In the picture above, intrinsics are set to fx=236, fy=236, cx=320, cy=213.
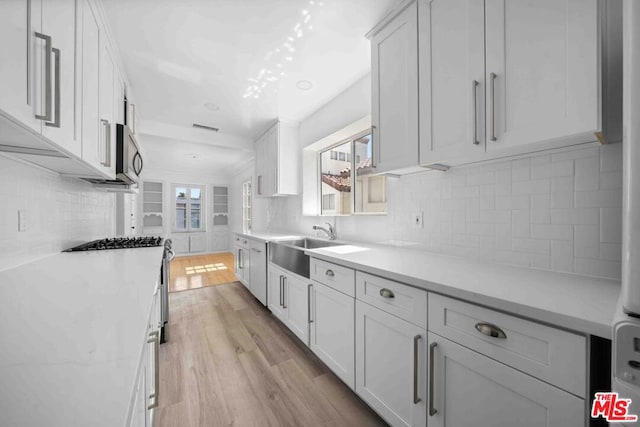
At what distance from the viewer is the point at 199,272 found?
4863 mm

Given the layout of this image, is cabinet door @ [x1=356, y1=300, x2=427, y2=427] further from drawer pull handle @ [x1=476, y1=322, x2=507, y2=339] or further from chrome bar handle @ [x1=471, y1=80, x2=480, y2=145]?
chrome bar handle @ [x1=471, y1=80, x2=480, y2=145]

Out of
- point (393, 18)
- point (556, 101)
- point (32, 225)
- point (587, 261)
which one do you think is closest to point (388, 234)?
point (587, 261)

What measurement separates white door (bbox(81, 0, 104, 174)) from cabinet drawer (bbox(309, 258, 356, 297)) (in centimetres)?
150

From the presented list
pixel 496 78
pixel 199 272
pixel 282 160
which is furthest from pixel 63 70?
pixel 199 272

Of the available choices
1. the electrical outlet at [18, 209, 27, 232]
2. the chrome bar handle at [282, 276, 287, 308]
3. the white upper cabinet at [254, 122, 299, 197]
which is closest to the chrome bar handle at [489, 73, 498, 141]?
the chrome bar handle at [282, 276, 287, 308]

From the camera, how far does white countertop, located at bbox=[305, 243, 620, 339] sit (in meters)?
0.68

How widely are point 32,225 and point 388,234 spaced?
7.69 ft

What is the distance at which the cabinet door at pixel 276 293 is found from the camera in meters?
2.40

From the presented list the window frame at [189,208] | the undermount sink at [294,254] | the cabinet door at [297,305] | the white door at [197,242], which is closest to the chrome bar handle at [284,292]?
the cabinet door at [297,305]

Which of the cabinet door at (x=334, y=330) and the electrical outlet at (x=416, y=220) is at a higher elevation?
the electrical outlet at (x=416, y=220)

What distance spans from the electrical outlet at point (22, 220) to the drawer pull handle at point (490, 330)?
2215 mm

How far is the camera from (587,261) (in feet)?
3.41

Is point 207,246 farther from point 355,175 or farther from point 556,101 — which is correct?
point 556,101

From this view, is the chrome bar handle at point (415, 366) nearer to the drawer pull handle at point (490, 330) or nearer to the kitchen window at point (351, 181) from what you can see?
the drawer pull handle at point (490, 330)
